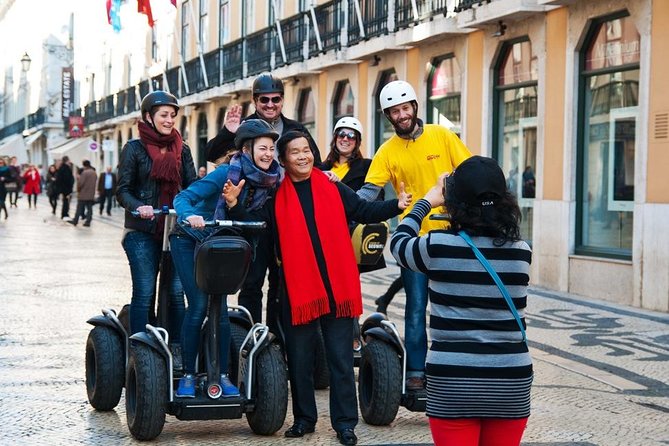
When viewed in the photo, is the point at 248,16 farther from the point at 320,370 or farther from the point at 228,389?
the point at 228,389

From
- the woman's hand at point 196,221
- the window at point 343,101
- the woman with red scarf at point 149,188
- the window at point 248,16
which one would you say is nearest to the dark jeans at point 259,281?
the woman with red scarf at point 149,188

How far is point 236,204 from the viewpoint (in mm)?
6297

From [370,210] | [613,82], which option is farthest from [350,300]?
[613,82]

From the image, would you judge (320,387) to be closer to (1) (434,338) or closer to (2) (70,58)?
(1) (434,338)

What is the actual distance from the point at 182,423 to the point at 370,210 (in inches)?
63.0

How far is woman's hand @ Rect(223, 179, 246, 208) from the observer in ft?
20.4

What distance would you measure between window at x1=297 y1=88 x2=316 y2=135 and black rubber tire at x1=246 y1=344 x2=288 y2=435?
19.8 metres

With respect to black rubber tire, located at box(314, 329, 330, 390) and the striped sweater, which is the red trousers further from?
black rubber tire, located at box(314, 329, 330, 390)

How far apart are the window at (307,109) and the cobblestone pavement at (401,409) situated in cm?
1051

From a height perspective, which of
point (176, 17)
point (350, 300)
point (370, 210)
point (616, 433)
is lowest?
point (616, 433)

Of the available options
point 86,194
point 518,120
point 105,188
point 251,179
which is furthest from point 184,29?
point 251,179

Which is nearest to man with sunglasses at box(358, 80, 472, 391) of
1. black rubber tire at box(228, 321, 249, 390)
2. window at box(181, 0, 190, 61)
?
black rubber tire at box(228, 321, 249, 390)

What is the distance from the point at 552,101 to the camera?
1546 centimetres

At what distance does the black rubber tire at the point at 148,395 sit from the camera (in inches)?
245
